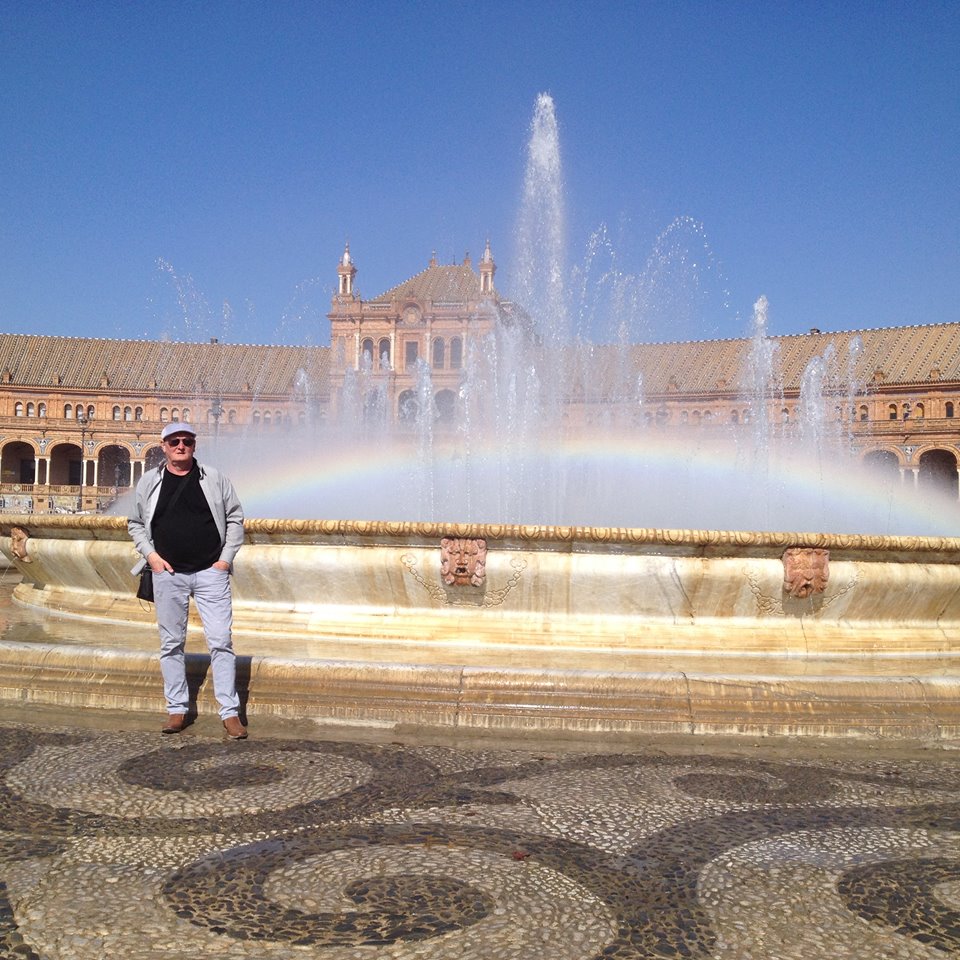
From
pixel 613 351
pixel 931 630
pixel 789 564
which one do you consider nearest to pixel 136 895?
pixel 789 564

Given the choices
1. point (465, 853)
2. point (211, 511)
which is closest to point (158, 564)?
point (211, 511)

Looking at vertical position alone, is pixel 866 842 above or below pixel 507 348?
below

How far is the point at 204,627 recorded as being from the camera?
399 cm

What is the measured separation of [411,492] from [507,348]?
36.1 feet

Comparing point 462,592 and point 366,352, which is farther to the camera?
point 366,352

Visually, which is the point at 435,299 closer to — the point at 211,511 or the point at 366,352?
the point at 366,352

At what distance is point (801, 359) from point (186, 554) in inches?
2487

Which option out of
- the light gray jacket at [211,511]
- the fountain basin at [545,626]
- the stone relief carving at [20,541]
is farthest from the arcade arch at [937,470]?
the light gray jacket at [211,511]

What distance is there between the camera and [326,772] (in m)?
3.53

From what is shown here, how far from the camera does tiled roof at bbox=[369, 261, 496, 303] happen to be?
6656 centimetres

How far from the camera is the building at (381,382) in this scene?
58094 mm

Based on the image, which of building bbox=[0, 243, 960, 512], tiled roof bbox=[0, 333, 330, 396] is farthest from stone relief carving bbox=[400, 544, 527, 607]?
tiled roof bbox=[0, 333, 330, 396]

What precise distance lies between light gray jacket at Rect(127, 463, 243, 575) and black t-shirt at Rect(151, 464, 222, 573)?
2cm

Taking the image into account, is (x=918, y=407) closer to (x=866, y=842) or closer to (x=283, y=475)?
(x=283, y=475)
